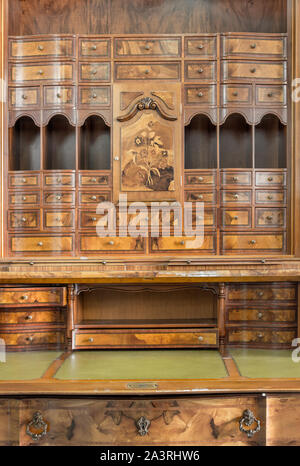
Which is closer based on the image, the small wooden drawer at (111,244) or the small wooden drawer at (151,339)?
the small wooden drawer at (151,339)

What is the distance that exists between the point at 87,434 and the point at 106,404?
0.64 feet

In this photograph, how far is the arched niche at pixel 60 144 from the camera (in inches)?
162

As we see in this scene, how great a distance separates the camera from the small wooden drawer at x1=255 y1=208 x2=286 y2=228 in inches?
145

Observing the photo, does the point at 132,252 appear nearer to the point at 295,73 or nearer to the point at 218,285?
the point at 218,285

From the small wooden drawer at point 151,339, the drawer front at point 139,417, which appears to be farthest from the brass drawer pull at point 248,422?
the small wooden drawer at point 151,339

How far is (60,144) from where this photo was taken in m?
4.14

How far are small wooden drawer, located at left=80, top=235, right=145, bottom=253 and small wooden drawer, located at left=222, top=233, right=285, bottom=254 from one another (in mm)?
Answer: 722

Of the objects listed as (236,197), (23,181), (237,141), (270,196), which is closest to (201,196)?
(236,197)

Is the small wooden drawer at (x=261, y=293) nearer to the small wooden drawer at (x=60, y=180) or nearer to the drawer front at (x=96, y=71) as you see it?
the small wooden drawer at (x=60, y=180)

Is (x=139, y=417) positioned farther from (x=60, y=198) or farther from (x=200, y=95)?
(x=200, y=95)

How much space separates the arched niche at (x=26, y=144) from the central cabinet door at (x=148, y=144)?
0.89 m

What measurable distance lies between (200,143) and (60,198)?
142 centimetres

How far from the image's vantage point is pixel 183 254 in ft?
12.0

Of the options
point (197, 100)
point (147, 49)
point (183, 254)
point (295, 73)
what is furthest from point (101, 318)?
point (295, 73)
